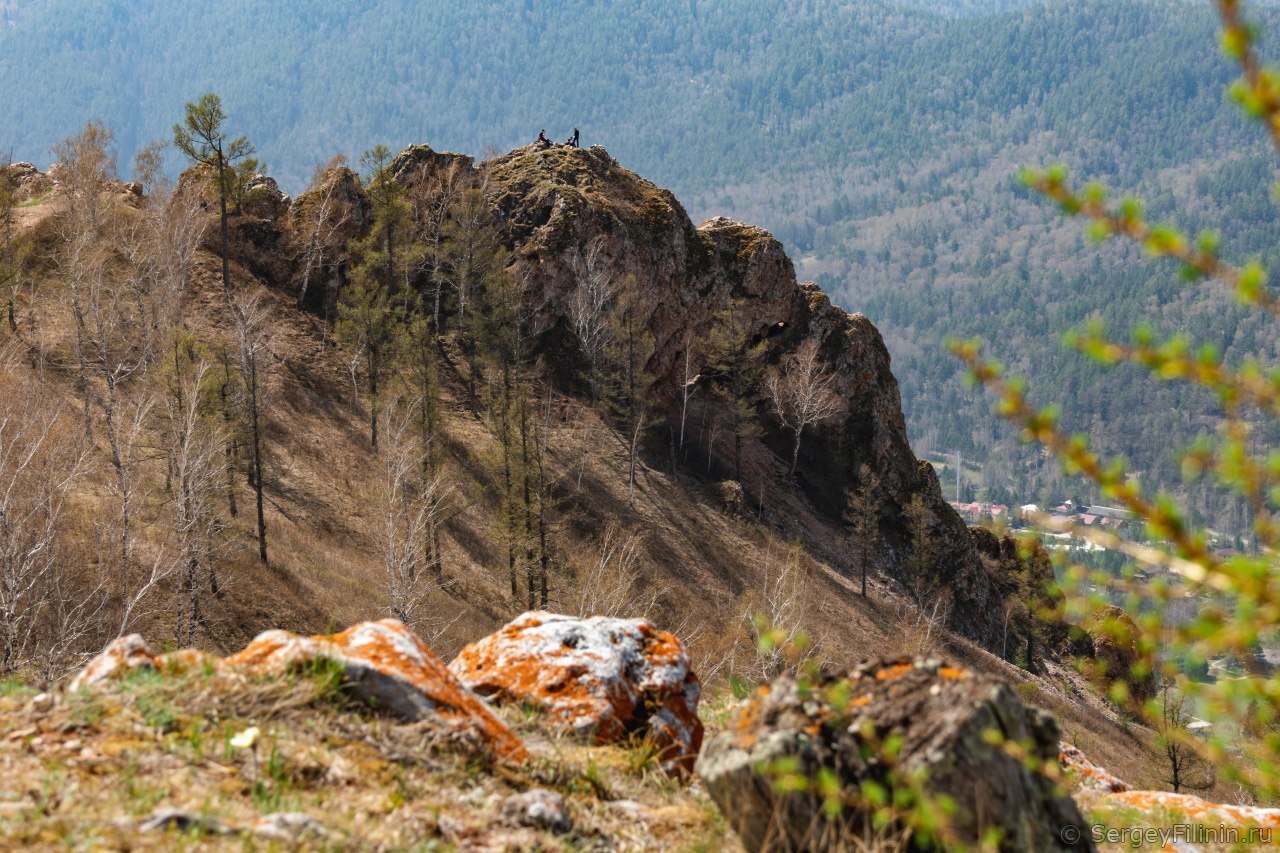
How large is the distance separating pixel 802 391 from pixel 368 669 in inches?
2394

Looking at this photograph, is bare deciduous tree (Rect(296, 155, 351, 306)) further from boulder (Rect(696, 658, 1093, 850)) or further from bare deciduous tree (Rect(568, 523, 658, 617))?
boulder (Rect(696, 658, 1093, 850))

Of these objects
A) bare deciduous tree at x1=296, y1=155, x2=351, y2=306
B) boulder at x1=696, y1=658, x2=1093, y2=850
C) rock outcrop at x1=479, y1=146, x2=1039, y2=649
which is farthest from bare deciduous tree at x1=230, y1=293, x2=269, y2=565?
boulder at x1=696, y1=658, x2=1093, y2=850

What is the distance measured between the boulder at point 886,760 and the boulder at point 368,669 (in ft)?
6.55

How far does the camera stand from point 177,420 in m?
32.8

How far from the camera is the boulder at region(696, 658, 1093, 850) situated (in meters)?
5.72

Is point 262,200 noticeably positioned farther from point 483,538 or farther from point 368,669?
point 368,669

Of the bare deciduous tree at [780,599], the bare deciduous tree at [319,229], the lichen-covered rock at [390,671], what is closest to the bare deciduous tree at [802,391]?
the bare deciduous tree at [780,599]

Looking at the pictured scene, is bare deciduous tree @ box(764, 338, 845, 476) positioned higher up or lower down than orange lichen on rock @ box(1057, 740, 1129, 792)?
higher up

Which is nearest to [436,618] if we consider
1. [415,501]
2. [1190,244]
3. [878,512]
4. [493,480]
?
[415,501]

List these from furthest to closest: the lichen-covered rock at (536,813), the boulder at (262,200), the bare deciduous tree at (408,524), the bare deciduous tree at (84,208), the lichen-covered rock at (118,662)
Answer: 1. the boulder at (262,200)
2. the bare deciduous tree at (84,208)
3. the bare deciduous tree at (408,524)
4. the lichen-covered rock at (118,662)
5. the lichen-covered rock at (536,813)

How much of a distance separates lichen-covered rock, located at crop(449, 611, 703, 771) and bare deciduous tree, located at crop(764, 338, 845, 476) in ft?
185

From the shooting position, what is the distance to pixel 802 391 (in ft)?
219

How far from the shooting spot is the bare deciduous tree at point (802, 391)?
67.2m

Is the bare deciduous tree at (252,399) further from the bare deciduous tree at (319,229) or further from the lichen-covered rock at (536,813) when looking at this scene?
the lichen-covered rock at (536,813)
